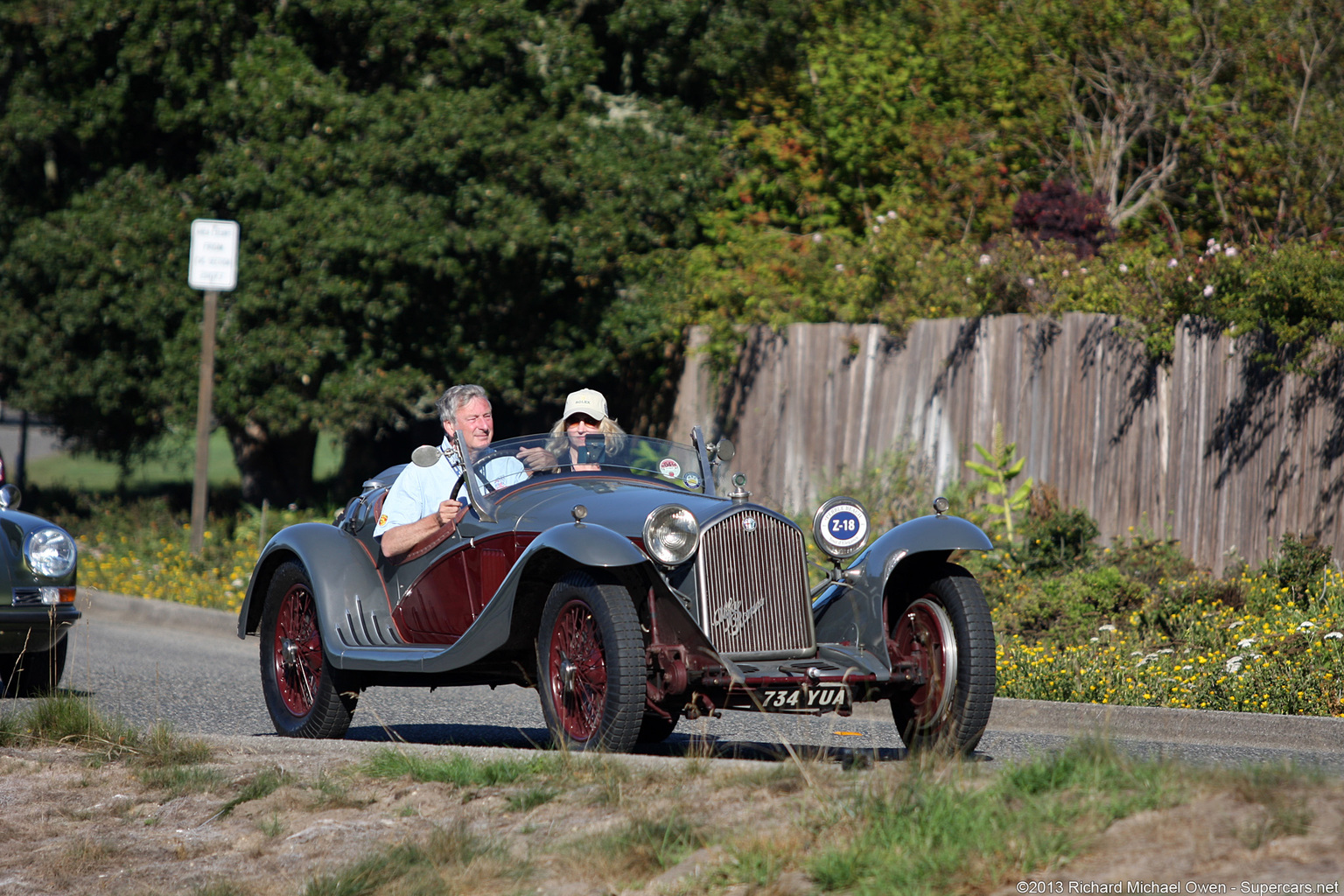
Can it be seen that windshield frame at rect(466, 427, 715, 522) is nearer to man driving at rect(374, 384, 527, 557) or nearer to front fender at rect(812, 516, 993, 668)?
man driving at rect(374, 384, 527, 557)

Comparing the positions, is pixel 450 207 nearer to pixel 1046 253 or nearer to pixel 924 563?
pixel 1046 253

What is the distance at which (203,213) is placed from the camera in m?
16.7

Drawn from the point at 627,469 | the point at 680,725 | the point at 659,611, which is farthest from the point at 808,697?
the point at 680,725

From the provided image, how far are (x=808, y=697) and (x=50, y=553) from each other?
15.6ft

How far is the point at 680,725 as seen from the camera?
7992 millimetres

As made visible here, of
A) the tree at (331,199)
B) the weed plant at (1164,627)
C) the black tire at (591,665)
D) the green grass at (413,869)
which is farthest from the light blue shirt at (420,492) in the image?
the tree at (331,199)

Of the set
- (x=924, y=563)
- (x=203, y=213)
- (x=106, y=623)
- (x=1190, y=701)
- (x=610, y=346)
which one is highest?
(x=203, y=213)

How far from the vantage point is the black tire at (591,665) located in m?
5.41

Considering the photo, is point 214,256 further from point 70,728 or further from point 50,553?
point 70,728

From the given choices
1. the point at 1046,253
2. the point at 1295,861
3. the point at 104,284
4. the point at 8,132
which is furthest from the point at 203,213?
the point at 1295,861

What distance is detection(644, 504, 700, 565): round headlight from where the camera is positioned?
5.70 metres

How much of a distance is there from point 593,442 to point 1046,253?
24.0ft

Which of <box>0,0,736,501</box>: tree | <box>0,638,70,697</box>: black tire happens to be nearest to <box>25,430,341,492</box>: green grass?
<box>0,0,736,501</box>: tree

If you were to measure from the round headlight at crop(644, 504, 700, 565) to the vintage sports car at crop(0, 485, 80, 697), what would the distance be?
12.2 feet
